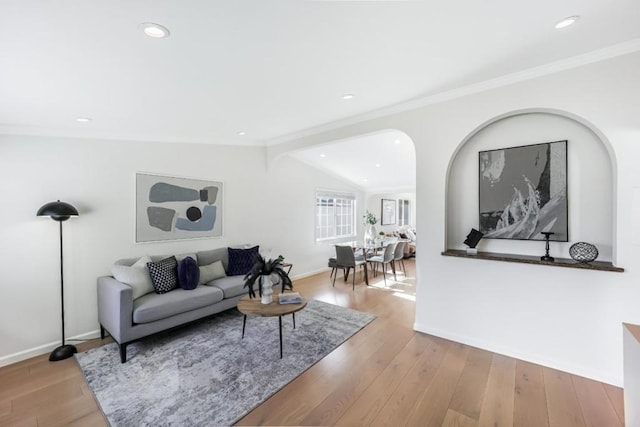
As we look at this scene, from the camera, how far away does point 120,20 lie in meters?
1.56

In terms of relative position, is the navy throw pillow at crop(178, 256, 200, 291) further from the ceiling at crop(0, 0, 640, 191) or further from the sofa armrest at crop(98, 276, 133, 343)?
the ceiling at crop(0, 0, 640, 191)

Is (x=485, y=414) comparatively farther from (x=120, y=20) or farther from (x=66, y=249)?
(x=66, y=249)

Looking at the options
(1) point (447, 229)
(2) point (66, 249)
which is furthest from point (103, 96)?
(1) point (447, 229)

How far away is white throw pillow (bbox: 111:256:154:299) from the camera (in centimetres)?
302

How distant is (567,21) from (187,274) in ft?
13.5

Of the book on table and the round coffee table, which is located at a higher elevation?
the book on table

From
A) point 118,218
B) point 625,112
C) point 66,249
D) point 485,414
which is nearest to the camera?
point 485,414

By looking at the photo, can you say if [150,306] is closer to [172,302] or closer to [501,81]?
[172,302]

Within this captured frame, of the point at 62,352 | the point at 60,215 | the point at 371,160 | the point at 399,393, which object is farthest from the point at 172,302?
the point at 371,160

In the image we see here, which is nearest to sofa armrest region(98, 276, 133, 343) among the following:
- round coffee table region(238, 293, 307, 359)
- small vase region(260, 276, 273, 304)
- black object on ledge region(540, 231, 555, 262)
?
round coffee table region(238, 293, 307, 359)

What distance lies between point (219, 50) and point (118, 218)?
2.66 m

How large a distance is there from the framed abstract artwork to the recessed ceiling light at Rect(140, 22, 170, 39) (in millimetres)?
2411

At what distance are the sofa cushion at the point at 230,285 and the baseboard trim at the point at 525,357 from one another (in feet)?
7.46

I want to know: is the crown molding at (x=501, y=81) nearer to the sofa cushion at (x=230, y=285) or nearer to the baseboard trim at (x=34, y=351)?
the sofa cushion at (x=230, y=285)
